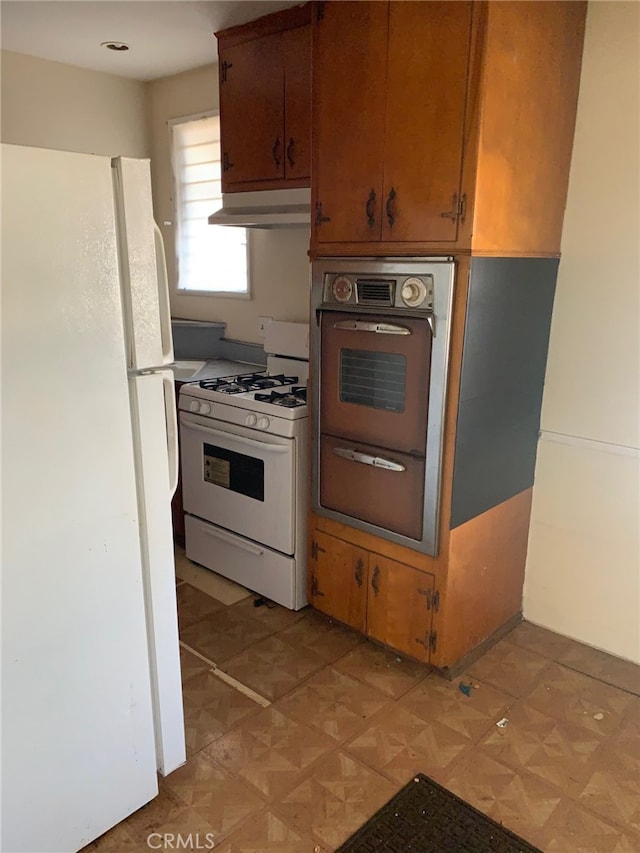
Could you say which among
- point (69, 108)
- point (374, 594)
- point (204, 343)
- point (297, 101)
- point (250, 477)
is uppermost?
point (69, 108)

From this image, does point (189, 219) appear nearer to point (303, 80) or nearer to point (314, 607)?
point (303, 80)

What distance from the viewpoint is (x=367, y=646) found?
100 inches

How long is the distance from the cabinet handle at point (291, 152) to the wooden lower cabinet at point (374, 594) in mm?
1666

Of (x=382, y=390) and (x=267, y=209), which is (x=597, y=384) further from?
(x=267, y=209)

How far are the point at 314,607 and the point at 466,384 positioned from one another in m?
1.25

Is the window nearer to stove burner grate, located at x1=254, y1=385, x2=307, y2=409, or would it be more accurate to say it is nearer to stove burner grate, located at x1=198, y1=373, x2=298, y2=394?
stove burner grate, located at x1=198, y1=373, x2=298, y2=394

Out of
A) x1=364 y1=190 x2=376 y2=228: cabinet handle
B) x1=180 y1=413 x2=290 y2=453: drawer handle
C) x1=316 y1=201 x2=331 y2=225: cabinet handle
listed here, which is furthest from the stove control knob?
x1=180 y1=413 x2=290 y2=453: drawer handle

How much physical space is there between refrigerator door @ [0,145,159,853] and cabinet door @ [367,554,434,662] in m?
1.02

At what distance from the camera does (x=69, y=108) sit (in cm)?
371

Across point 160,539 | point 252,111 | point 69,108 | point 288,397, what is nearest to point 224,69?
point 252,111

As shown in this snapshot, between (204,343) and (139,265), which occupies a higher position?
(139,265)

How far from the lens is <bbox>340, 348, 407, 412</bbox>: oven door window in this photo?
221 centimetres

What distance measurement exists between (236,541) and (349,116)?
185cm

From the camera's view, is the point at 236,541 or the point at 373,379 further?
the point at 236,541
